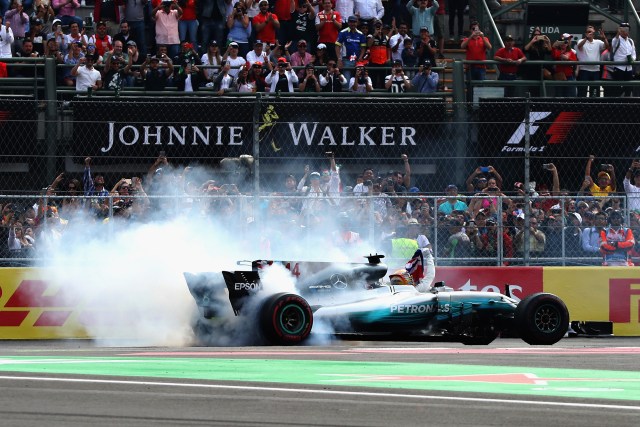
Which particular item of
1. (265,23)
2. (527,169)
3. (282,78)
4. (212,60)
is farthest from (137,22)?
(527,169)

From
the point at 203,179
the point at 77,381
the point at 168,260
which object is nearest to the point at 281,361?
the point at 77,381

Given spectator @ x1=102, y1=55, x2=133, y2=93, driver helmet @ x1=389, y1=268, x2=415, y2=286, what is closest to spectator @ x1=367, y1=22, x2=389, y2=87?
spectator @ x1=102, y1=55, x2=133, y2=93

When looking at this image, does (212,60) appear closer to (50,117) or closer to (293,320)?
(50,117)

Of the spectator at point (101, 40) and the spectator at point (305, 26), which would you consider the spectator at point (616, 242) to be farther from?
the spectator at point (101, 40)

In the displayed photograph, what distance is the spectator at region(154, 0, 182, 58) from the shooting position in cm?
2100

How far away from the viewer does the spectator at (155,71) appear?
1959 centimetres

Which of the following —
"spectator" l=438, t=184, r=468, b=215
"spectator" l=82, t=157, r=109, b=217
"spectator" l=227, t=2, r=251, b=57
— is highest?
"spectator" l=227, t=2, r=251, b=57

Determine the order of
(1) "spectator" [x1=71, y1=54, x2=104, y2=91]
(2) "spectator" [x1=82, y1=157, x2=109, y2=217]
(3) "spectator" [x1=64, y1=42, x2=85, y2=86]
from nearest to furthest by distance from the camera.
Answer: (2) "spectator" [x1=82, y1=157, x2=109, y2=217], (1) "spectator" [x1=71, y1=54, x2=104, y2=91], (3) "spectator" [x1=64, y1=42, x2=85, y2=86]

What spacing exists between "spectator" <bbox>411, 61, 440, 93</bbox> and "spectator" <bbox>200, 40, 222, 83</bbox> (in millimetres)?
3157

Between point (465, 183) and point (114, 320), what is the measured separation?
5.13 m

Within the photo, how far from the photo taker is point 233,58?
20.3 m

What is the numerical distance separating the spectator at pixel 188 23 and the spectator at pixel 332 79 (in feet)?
8.55

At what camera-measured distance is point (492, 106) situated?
714 inches

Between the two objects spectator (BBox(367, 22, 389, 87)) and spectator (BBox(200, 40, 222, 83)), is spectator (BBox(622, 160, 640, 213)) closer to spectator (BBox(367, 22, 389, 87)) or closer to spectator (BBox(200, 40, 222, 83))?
spectator (BBox(367, 22, 389, 87))
